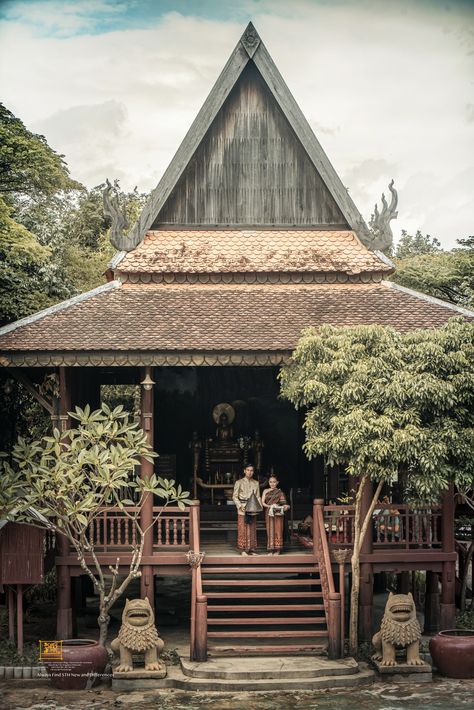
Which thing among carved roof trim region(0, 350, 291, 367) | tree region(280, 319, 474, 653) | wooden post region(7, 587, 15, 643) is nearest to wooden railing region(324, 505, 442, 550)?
tree region(280, 319, 474, 653)

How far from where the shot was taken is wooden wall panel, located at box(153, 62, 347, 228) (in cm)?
2591

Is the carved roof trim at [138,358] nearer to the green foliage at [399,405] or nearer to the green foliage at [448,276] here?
the green foliage at [399,405]

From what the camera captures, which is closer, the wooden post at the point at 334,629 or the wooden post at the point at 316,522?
the wooden post at the point at 334,629

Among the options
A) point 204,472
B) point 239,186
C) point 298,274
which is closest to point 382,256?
point 298,274

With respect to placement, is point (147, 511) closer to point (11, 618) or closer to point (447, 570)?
point (11, 618)

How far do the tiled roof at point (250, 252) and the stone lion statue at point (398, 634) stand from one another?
8.12 meters

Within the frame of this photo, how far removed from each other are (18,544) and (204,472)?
7196 mm

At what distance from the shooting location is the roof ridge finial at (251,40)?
83.8ft

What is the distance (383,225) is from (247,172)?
11.3ft

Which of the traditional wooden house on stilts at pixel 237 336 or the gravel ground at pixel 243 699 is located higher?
the traditional wooden house on stilts at pixel 237 336

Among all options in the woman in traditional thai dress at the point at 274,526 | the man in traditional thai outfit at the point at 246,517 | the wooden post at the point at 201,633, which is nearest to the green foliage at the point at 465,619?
the woman in traditional thai dress at the point at 274,526

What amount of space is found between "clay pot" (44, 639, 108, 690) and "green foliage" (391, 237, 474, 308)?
90.8ft

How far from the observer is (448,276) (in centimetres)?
4481

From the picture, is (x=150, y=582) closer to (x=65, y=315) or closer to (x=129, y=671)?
(x=129, y=671)
